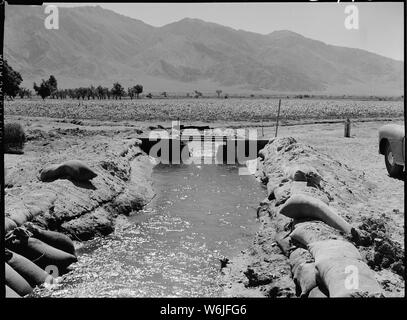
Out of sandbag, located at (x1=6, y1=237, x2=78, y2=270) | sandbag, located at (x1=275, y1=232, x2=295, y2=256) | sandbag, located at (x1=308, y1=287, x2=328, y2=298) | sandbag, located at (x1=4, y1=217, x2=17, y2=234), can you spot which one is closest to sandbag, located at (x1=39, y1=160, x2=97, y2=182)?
sandbag, located at (x1=4, y1=217, x2=17, y2=234)

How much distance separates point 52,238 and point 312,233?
5.37 meters

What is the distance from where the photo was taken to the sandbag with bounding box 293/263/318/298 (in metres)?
7.12

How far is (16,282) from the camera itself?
7801 mm

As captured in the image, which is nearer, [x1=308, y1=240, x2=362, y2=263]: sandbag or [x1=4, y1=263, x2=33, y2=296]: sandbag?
[x1=308, y1=240, x2=362, y2=263]: sandbag

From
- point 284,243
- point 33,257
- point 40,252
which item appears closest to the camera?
point 33,257

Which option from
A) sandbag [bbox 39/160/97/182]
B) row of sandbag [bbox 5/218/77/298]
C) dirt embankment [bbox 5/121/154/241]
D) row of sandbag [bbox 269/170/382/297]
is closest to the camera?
row of sandbag [bbox 269/170/382/297]

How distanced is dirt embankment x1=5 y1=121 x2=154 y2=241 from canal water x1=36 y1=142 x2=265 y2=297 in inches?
20.5

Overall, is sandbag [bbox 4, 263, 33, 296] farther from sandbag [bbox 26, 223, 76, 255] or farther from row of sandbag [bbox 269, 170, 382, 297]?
row of sandbag [bbox 269, 170, 382, 297]

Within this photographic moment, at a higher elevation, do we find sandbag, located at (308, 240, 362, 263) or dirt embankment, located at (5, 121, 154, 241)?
sandbag, located at (308, 240, 362, 263)

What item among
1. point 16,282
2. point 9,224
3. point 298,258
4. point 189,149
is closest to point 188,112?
point 189,149

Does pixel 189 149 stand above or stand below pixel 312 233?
below

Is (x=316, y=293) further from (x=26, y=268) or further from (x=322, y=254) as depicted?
(x=26, y=268)
